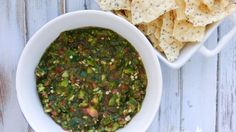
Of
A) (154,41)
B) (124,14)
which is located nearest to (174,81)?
(154,41)

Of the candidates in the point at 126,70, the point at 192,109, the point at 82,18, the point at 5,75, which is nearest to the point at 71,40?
the point at 82,18

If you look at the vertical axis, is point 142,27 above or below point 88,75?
above

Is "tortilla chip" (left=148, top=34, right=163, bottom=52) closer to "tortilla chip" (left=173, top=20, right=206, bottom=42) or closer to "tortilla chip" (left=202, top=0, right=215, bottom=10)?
"tortilla chip" (left=173, top=20, right=206, bottom=42)

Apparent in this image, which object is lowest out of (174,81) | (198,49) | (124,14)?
(174,81)

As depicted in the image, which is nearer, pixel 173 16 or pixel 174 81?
pixel 173 16

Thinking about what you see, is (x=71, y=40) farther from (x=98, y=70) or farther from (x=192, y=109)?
(x=192, y=109)

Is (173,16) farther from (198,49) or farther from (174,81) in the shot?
(174,81)
